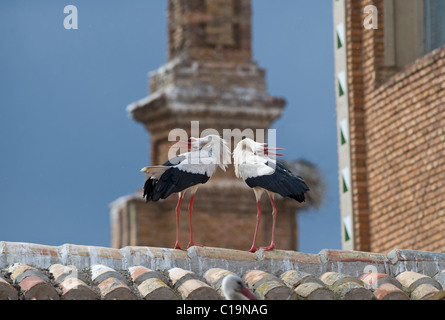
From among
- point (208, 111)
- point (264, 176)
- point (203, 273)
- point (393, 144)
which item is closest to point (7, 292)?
point (203, 273)

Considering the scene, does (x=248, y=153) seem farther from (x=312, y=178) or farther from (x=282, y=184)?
(x=312, y=178)

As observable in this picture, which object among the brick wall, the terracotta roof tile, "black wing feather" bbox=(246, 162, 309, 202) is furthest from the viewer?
the brick wall

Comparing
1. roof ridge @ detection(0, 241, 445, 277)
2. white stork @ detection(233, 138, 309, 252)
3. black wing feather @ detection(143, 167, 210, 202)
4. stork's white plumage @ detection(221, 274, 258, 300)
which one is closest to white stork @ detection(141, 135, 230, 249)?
black wing feather @ detection(143, 167, 210, 202)

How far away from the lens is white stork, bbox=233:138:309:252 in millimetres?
13148

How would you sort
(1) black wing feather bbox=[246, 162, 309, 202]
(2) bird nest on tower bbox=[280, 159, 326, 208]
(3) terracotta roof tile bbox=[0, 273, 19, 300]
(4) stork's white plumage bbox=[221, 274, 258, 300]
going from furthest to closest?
(2) bird nest on tower bbox=[280, 159, 326, 208], (1) black wing feather bbox=[246, 162, 309, 202], (3) terracotta roof tile bbox=[0, 273, 19, 300], (4) stork's white plumage bbox=[221, 274, 258, 300]

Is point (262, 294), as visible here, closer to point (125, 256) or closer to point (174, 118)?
point (125, 256)

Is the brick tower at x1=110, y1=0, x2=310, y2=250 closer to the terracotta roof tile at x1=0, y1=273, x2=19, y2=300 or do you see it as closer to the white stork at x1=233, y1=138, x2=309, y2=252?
the white stork at x1=233, y1=138, x2=309, y2=252

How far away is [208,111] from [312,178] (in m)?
2.93

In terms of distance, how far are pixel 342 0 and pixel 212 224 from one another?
15315 mm

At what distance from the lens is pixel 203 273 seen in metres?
12.8

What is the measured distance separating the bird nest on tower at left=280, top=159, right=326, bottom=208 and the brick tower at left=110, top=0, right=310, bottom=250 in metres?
0.44

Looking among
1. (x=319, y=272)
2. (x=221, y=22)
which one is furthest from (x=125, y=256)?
(x=221, y=22)

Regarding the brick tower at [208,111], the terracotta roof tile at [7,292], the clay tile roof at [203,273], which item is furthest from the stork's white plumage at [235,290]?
the brick tower at [208,111]

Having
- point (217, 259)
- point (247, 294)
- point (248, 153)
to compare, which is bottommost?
point (247, 294)
